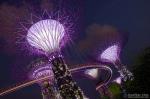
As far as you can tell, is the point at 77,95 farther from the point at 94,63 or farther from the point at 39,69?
the point at 94,63

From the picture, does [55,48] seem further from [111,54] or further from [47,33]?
[111,54]

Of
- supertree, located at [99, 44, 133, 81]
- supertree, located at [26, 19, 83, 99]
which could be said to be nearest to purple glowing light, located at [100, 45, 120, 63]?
supertree, located at [99, 44, 133, 81]

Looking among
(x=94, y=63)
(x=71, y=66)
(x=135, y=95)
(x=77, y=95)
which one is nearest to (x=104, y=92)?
(x=94, y=63)

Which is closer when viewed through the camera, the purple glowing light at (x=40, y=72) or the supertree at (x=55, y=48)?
the supertree at (x=55, y=48)

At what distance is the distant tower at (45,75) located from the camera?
3068 inches

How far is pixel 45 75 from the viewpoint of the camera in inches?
3155

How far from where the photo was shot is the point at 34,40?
5025 centimetres

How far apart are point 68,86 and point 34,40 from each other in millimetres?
9161

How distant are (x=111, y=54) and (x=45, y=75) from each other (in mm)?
16702

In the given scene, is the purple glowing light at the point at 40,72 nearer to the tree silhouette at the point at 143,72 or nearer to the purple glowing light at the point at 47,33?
the purple glowing light at the point at 47,33

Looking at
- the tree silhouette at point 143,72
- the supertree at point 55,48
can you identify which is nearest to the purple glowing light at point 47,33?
the supertree at point 55,48

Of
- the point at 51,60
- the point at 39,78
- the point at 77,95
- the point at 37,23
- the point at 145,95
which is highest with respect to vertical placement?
the point at 39,78

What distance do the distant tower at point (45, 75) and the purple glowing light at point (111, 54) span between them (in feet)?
44.8

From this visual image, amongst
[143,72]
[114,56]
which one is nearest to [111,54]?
[114,56]
